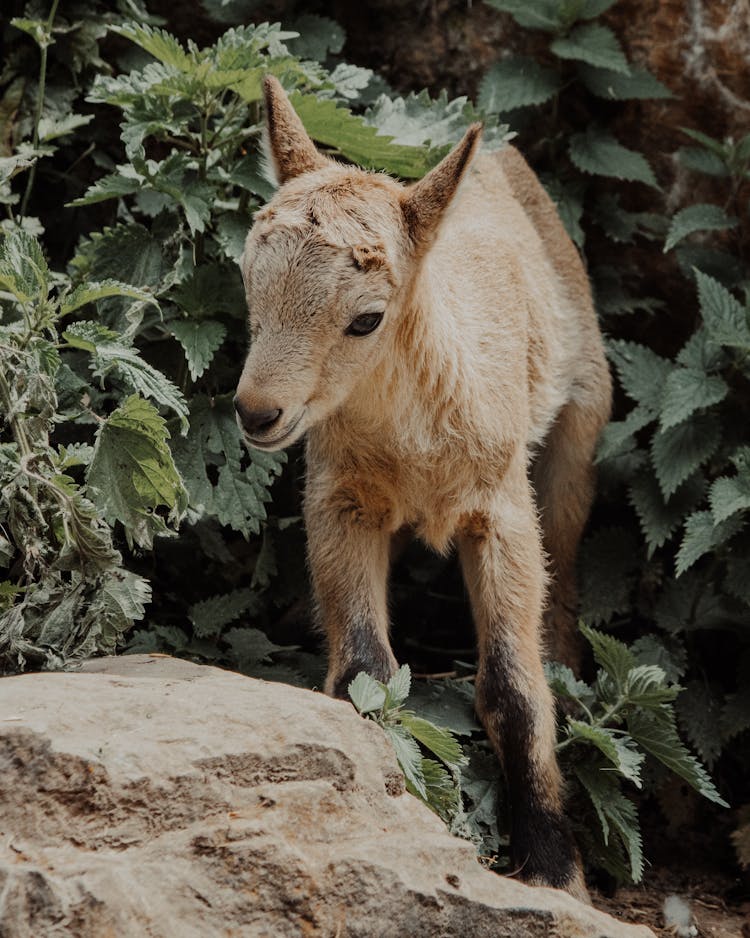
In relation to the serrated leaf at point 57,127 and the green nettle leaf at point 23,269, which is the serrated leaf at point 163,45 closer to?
the serrated leaf at point 57,127

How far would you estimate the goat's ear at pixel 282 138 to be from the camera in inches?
235

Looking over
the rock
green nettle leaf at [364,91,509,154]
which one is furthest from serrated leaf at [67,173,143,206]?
the rock

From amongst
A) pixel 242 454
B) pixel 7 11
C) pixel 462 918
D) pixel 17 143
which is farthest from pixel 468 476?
pixel 7 11

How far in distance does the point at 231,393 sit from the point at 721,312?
3070mm

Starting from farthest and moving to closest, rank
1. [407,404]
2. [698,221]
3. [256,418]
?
[698,221], [407,404], [256,418]

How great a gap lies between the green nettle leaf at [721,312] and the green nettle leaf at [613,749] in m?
2.58

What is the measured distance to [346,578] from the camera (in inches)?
245

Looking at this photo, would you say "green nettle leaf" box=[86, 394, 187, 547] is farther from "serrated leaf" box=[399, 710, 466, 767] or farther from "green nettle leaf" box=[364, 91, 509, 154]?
"green nettle leaf" box=[364, 91, 509, 154]

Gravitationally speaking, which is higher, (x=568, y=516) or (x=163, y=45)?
(x=163, y=45)

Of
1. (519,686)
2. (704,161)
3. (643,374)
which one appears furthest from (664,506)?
(704,161)

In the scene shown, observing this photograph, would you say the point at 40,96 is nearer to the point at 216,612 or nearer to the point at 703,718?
the point at 216,612

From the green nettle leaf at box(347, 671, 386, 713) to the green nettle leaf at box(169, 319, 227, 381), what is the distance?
1.97m

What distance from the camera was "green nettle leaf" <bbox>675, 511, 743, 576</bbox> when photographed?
6.86 meters

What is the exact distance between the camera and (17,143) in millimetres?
7840
